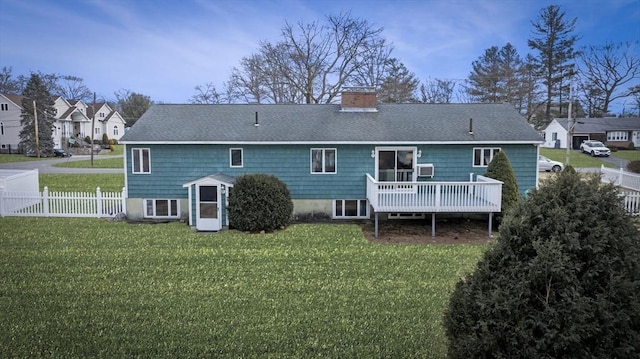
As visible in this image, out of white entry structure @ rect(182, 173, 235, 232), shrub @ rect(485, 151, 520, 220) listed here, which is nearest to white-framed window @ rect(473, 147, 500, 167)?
shrub @ rect(485, 151, 520, 220)

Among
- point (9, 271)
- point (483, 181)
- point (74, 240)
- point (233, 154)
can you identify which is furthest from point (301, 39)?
point (9, 271)

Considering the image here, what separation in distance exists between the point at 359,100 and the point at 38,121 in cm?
3930

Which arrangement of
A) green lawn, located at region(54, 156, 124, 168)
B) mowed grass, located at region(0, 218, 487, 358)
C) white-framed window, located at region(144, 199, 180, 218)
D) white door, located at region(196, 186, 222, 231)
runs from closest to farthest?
mowed grass, located at region(0, 218, 487, 358)
white door, located at region(196, 186, 222, 231)
white-framed window, located at region(144, 199, 180, 218)
green lawn, located at region(54, 156, 124, 168)

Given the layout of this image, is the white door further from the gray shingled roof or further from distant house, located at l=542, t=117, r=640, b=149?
distant house, located at l=542, t=117, r=640, b=149

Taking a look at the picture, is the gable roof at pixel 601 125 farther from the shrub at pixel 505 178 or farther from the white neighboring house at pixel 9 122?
the white neighboring house at pixel 9 122

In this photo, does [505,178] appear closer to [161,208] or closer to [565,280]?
[565,280]

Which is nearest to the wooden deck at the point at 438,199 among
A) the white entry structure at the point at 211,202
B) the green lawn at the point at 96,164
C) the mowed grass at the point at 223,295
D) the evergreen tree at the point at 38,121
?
the mowed grass at the point at 223,295

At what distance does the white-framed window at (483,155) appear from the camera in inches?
623

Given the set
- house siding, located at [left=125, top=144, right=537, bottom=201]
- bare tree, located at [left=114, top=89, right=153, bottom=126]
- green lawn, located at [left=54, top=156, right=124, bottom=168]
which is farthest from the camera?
bare tree, located at [left=114, top=89, right=153, bottom=126]

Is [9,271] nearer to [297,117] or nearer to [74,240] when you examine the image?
[74,240]

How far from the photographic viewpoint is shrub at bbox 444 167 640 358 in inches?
126

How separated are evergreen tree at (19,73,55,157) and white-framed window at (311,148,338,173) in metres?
38.4

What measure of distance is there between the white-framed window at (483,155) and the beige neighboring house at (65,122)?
3638 cm

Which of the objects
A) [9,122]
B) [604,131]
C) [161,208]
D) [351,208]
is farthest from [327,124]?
[604,131]
